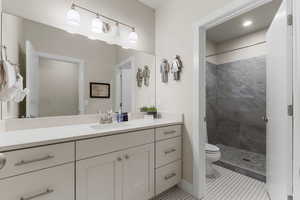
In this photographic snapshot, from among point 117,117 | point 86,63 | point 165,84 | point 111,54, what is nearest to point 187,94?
point 165,84

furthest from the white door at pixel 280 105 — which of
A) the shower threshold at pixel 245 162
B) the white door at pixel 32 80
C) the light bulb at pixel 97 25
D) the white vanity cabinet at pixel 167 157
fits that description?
the white door at pixel 32 80

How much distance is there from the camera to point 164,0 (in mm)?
2131

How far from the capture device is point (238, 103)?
3172 mm

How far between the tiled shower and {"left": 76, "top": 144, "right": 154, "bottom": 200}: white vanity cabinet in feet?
5.51

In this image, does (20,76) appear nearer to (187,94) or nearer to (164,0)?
(187,94)

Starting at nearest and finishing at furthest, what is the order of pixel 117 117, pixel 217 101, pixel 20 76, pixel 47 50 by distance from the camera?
pixel 20 76 < pixel 47 50 < pixel 117 117 < pixel 217 101

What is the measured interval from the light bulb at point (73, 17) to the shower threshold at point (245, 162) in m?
2.97

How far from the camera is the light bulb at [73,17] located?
1531 mm

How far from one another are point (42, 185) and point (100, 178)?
0.39 m

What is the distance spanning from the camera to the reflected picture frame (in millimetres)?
1772

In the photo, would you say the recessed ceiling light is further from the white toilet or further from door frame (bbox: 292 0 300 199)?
the white toilet

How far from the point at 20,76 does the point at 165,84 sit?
1.61 meters

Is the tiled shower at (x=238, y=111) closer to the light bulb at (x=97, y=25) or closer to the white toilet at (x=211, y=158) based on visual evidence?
the white toilet at (x=211, y=158)

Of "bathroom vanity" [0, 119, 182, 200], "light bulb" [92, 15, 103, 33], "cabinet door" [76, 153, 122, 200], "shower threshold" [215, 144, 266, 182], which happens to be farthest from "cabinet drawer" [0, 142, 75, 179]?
"shower threshold" [215, 144, 266, 182]
